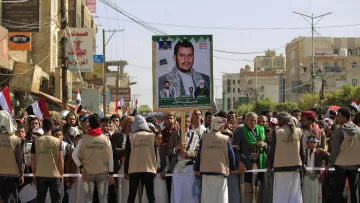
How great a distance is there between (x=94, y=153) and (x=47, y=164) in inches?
32.8

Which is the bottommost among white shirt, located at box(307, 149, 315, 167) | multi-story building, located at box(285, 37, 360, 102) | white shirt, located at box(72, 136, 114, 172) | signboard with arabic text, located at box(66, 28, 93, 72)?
white shirt, located at box(307, 149, 315, 167)

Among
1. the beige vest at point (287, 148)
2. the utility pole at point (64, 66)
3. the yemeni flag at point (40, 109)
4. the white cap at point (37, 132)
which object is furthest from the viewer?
the utility pole at point (64, 66)

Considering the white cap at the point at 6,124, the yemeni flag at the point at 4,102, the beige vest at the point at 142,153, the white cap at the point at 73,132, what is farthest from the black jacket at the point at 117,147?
the yemeni flag at the point at 4,102

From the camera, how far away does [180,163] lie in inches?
514

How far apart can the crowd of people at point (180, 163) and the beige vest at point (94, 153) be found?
17 mm

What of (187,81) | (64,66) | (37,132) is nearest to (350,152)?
(187,81)

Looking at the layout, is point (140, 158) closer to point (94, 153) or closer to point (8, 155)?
point (94, 153)

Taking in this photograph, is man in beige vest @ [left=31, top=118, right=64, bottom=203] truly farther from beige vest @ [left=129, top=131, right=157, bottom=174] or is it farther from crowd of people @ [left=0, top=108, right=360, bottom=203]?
beige vest @ [left=129, top=131, right=157, bottom=174]

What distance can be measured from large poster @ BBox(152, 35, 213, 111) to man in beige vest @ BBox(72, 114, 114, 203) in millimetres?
1420

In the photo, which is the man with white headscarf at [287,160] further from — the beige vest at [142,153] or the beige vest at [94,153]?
the beige vest at [94,153]

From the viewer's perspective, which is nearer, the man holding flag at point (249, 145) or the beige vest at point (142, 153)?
the beige vest at point (142, 153)

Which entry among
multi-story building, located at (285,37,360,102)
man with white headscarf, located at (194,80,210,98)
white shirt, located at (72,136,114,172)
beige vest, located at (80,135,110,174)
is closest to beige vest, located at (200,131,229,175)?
man with white headscarf, located at (194,80,210,98)

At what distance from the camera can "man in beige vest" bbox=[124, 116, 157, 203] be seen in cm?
1229

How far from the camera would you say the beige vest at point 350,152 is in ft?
40.5
